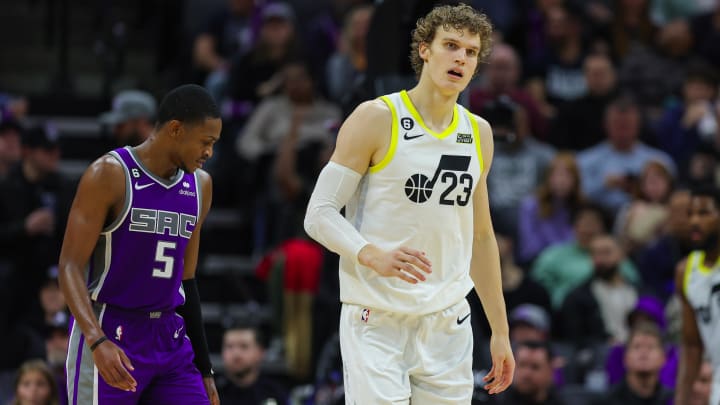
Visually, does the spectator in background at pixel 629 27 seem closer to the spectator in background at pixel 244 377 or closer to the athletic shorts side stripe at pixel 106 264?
the spectator in background at pixel 244 377

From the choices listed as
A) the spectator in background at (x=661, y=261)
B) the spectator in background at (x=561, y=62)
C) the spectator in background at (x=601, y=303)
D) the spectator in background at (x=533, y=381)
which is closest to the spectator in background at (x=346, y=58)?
the spectator in background at (x=561, y=62)

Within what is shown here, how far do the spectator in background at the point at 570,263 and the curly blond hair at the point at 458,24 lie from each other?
19.4 feet

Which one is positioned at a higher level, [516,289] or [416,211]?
[416,211]

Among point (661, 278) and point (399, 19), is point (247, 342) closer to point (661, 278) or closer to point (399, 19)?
point (399, 19)

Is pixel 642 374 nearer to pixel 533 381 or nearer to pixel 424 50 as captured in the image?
pixel 533 381

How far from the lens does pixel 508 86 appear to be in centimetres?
1259

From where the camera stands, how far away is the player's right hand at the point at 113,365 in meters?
5.36

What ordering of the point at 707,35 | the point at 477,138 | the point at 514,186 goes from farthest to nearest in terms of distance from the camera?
the point at 707,35 → the point at 514,186 → the point at 477,138

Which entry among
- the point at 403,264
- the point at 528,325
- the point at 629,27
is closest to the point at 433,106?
the point at 403,264

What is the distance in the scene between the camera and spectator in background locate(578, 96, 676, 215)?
12.4m

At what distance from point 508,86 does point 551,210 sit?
4.72 feet

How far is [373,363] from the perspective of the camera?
5414 mm

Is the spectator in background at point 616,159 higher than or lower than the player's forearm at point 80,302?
higher

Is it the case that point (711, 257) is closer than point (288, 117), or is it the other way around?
point (711, 257)
